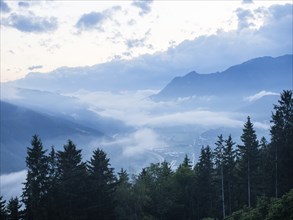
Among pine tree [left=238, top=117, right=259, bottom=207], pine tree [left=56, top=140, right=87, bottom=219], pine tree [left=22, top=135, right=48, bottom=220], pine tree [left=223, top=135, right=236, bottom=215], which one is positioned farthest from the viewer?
pine tree [left=223, top=135, right=236, bottom=215]

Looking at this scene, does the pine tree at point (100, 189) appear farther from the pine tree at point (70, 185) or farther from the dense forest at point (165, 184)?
the pine tree at point (70, 185)

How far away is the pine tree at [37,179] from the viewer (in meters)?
54.9

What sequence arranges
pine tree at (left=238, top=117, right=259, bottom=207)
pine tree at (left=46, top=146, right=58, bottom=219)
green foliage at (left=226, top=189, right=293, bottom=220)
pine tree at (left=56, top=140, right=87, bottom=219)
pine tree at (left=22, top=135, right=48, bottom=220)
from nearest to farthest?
green foliage at (left=226, top=189, right=293, bottom=220) < pine tree at (left=22, top=135, right=48, bottom=220) < pine tree at (left=46, top=146, right=58, bottom=219) < pine tree at (left=56, top=140, right=87, bottom=219) < pine tree at (left=238, top=117, right=259, bottom=207)

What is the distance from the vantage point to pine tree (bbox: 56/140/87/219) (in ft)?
187

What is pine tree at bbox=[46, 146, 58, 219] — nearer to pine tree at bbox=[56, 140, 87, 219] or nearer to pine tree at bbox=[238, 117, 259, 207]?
pine tree at bbox=[56, 140, 87, 219]

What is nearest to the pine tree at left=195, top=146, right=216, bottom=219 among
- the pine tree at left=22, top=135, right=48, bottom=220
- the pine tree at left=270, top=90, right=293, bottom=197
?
the pine tree at left=270, top=90, right=293, bottom=197

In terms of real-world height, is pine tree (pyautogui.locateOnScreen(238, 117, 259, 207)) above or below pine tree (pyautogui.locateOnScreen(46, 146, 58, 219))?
above

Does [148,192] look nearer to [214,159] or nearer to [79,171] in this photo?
[214,159]

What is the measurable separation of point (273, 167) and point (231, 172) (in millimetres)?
7155

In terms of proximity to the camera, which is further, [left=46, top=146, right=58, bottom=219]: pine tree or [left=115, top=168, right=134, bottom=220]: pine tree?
[left=115, top=168, right=134, bottom=220]: pine tree

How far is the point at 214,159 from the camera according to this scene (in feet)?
245

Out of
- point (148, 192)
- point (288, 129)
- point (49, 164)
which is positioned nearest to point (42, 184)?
point (49, 164)

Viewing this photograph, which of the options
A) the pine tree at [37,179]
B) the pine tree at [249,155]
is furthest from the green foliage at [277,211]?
the pine tree at [249,155]

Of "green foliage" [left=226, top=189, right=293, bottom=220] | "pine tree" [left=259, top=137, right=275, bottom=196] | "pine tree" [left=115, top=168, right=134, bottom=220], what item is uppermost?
"pine tree" [left=259, top=137, right=275, bottom=196]
